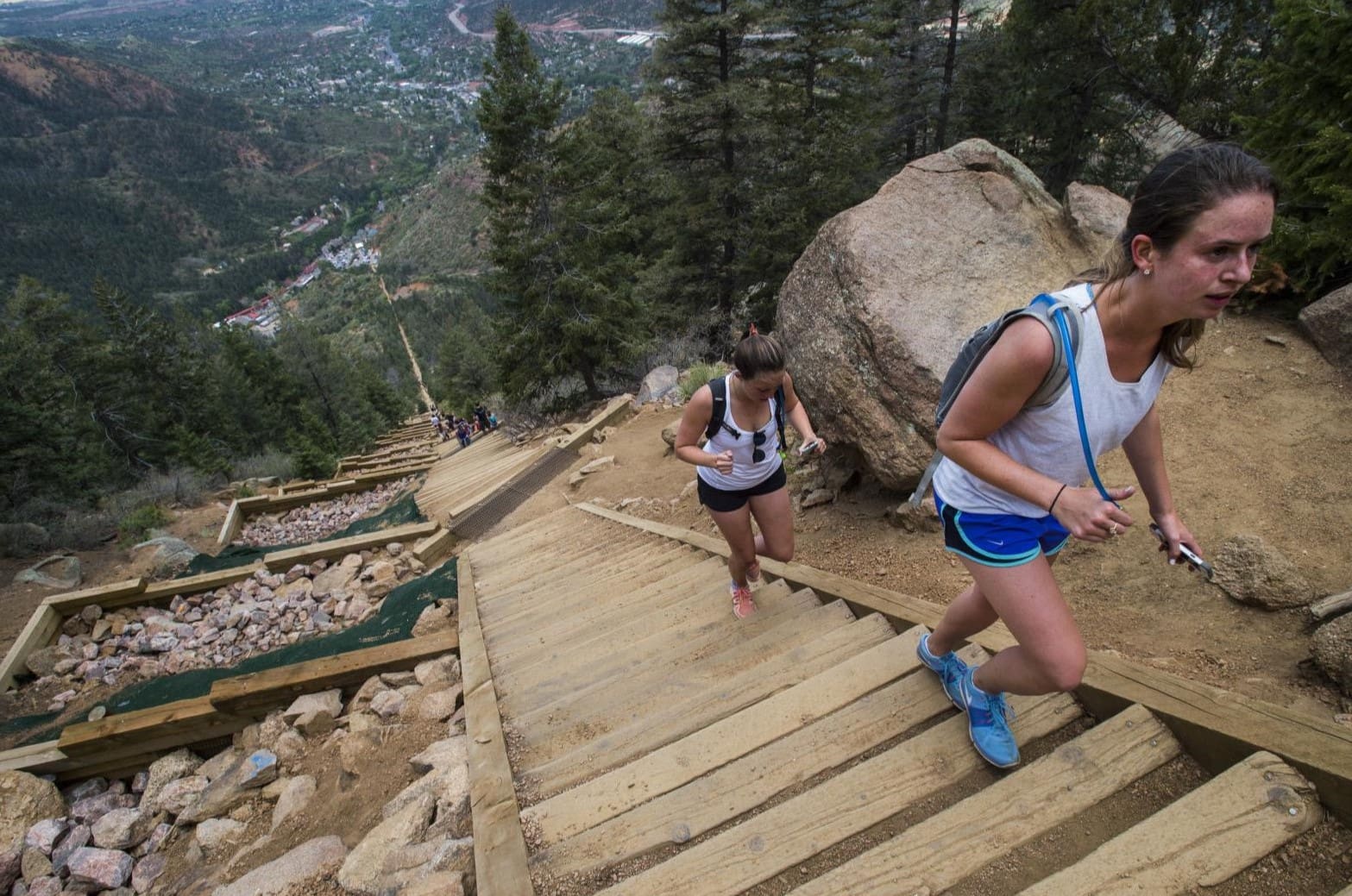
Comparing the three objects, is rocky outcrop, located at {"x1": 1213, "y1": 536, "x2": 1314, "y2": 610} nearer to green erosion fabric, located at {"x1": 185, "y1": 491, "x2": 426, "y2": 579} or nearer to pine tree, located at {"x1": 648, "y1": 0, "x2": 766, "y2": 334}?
green erosion fabric, located at {"x1": 185, "y1": 491, "x2": 426, "y2": 579}

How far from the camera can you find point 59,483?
1512 cm

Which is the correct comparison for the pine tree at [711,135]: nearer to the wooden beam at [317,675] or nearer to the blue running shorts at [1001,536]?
the wooden beam at [317,675]

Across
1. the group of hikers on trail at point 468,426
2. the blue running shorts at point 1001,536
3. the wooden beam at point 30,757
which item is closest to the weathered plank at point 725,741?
the blue running shorts at point 1001,536

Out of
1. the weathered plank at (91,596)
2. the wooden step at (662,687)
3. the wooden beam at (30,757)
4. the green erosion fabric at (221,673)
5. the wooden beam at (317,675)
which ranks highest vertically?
the wooden step at (662,687)

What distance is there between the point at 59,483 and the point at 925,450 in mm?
20165

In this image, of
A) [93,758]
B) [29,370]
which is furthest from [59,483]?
[93,758]

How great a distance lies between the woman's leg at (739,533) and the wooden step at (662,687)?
1.19 ft

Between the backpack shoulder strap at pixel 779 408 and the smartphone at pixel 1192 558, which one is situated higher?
the smartphone at pixel 1192 558

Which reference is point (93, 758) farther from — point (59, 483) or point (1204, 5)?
point (59, 483)

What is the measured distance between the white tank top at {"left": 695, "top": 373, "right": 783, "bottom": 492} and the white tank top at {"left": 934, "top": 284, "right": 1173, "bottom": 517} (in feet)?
4.00

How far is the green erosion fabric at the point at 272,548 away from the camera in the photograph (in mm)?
6969

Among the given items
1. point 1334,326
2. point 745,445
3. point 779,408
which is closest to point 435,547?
point 745,445

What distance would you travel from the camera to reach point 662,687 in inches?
107

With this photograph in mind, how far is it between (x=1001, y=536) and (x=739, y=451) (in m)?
1.37
